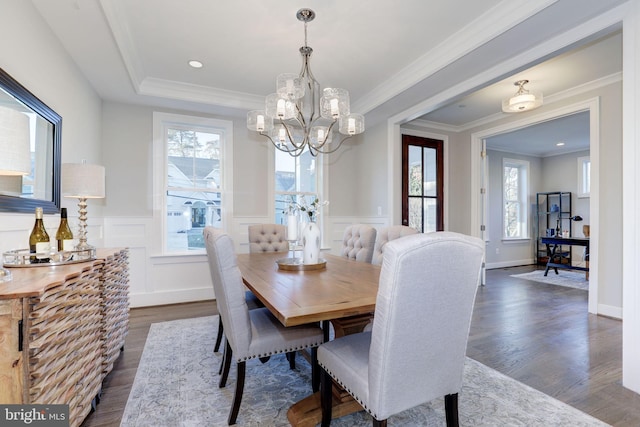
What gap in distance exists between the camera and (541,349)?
257 centimetres

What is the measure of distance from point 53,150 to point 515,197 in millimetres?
8337

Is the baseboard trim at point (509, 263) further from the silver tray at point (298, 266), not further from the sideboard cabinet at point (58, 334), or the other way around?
the sideboard cabinet at point (58, 334)

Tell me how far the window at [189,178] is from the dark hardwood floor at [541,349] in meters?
0.98

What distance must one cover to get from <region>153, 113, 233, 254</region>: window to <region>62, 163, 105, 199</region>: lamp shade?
1.83 m

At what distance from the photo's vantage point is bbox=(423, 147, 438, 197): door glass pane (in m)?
5.04

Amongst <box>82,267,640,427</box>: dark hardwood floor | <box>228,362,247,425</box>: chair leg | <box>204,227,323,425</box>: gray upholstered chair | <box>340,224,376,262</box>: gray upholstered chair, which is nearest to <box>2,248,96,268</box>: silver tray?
<box>204,227,323,425</box>: gray upholstered chair

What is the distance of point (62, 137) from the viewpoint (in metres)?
2.48

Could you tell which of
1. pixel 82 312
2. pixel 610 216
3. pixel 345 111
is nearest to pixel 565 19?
pixel 345 111

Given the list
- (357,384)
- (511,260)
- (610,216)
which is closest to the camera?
(357,384)

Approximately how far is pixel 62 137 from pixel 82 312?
1.72m

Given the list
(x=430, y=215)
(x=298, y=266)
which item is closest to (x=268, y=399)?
(x=298, y=266)

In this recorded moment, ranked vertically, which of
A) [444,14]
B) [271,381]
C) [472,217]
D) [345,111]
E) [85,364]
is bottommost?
[271,381]

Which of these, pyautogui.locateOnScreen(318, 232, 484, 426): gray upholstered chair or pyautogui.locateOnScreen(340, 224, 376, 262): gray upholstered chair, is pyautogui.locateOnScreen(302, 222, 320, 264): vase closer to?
pyautogui.locateOnScreen(340, 224, 376, 262): gray upholstered chair

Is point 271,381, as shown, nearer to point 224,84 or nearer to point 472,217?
point 224,84
